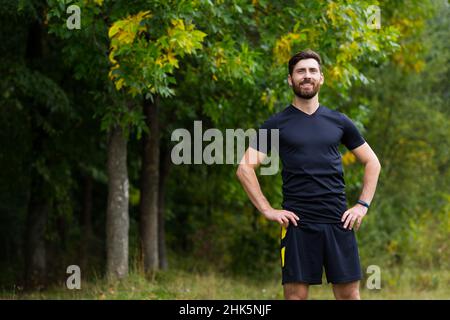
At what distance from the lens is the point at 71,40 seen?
10516 mm

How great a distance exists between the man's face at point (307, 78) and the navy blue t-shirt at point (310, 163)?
0.13m

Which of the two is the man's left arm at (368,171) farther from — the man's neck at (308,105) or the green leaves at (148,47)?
the green leaves at (148,47)

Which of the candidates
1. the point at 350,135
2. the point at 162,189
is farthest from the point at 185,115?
the point at 350,135

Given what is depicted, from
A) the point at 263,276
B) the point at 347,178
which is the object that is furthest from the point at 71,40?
the point at 263,276

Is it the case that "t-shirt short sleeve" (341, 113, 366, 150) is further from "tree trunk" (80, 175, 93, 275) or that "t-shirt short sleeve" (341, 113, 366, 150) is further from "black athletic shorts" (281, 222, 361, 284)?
"tree trunk" (80, 175, 93, 275)

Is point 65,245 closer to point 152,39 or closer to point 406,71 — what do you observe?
point 406,71

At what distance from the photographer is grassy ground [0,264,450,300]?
11258 mm

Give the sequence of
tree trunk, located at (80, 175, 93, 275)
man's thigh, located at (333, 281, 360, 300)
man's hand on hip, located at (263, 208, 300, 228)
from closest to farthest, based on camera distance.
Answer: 1. man's hand on hip, located at (263, 208, 300, 228)
2. man's thigh, located at (333, 281, 360, 300)
3. tree trunk, located at (80, 175, 93, 275)

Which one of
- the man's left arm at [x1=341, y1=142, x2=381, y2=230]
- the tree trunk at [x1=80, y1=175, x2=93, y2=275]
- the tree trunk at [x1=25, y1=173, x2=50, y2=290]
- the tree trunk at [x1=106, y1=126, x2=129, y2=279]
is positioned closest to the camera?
the man's left arm at [x1=341, y1=142, x2=381, y2=230]

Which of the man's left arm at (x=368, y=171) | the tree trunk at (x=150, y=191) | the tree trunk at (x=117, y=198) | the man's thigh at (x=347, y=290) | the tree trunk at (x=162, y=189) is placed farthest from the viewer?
the tree trunk at (x=162, y=189)

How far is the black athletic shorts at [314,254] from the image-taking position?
16.7 feet

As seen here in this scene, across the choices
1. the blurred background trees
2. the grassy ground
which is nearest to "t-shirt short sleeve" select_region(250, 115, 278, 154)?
the blurred background trees

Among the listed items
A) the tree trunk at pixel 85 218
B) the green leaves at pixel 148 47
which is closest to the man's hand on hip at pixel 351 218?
the green leaves at pixel 148 47

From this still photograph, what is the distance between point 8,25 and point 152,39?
6.00 m
